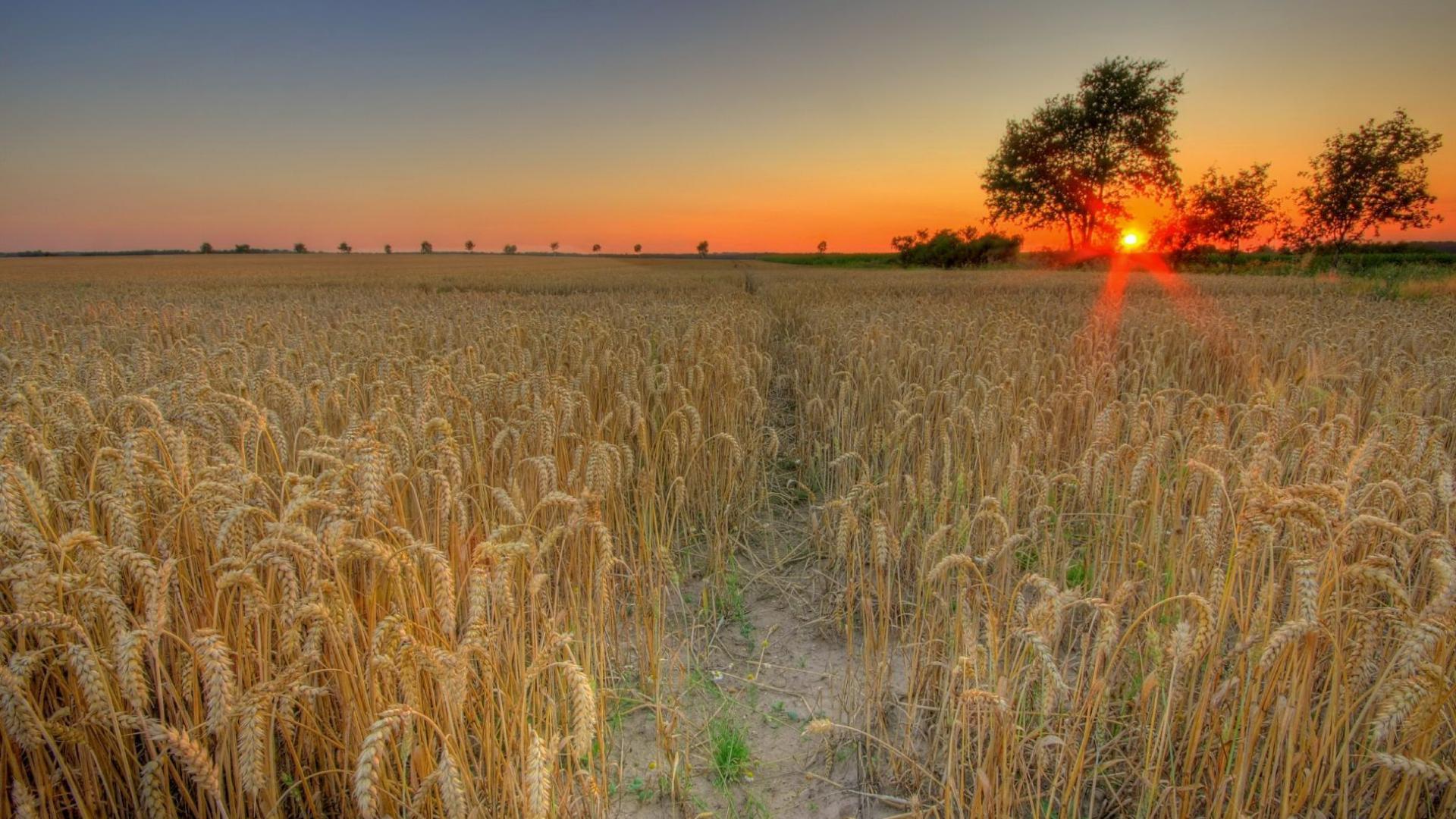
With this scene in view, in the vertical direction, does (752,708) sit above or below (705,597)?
below

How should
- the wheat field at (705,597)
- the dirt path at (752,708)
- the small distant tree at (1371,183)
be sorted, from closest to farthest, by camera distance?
the wheat field at (705,597) → the dirt path at (752,708) → the small distant tree at (1371,183)

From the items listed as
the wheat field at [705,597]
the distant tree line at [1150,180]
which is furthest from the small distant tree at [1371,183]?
the wheat field at [705,597]

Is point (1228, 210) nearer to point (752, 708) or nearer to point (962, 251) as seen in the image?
point (962, 251)

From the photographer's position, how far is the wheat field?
4.44 ft

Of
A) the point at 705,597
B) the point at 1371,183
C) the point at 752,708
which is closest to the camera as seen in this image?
the point at 752,708

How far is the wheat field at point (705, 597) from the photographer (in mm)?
1354

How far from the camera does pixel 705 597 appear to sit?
3.19 meters

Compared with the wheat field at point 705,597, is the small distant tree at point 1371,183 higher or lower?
higher

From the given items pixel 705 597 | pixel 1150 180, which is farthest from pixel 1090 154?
pixel 705 597

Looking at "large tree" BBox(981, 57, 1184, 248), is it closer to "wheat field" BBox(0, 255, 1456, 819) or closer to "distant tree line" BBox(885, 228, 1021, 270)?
"distant tree line" BBox(885, 228, 1021, 270)

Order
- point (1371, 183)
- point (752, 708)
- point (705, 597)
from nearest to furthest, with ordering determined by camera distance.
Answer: point (752, 708) → point (705, 597) → point (1371, 183)

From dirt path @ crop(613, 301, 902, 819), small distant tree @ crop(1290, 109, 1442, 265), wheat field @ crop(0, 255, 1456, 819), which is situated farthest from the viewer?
small distant tree @ crop(1290, 109, 1442, 265)

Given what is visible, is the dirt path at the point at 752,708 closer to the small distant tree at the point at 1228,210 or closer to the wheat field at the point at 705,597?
the wheat field at the point at 705,597

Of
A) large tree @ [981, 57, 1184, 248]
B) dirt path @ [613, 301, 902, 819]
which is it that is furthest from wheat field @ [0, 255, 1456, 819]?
large tree @ [981, 57, 1184, 248]
